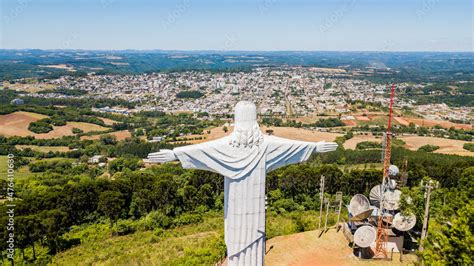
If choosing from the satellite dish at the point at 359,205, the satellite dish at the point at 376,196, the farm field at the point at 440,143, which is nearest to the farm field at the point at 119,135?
the farm field at the point at 440,143

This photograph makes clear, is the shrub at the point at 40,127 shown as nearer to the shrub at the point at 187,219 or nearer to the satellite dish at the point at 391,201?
the shrub at the point at 187,219

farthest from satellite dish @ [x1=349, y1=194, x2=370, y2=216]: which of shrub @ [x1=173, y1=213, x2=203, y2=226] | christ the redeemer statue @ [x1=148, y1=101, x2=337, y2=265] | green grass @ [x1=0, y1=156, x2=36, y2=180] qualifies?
green grass @ [x1=0, y1=156, x2=36, y2=180]

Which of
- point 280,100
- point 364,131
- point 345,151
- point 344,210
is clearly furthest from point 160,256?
point 280,100

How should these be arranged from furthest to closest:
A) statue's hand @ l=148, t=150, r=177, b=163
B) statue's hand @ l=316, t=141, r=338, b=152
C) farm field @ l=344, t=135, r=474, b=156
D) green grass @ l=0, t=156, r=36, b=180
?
farm field @ l=344, t=135, r=474, b=156 < green grass @ l=0, t=156, r=36, b=180 < statue's hand @ l=316, t=141, r=338, b=152 < statue's hand @ l=148, t=150, r=177, b=163

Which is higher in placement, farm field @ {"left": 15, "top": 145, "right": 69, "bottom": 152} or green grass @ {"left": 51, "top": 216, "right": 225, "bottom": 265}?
green grass @ {"left": 51, "top": 216, "right": 225, "bottom": 265}

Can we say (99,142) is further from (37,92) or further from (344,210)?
(37,92)

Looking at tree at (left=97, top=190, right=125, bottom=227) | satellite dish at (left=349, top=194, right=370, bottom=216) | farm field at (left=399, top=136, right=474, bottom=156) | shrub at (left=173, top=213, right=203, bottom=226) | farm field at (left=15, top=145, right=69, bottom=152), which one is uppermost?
satellite dish at (left=349, top=194, right=370, bottom=216)

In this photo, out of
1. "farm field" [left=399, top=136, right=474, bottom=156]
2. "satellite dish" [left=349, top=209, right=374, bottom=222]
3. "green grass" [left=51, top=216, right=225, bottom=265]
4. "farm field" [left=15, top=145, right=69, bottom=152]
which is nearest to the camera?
"green grass" [left=51, top=216, right=225, bottom=265]

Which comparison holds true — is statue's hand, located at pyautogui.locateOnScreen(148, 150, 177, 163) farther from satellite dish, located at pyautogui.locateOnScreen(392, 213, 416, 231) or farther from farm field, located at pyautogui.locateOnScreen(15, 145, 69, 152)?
farm field, located at pyautogui.locateOnScreen(15, 145, 69, 152)
